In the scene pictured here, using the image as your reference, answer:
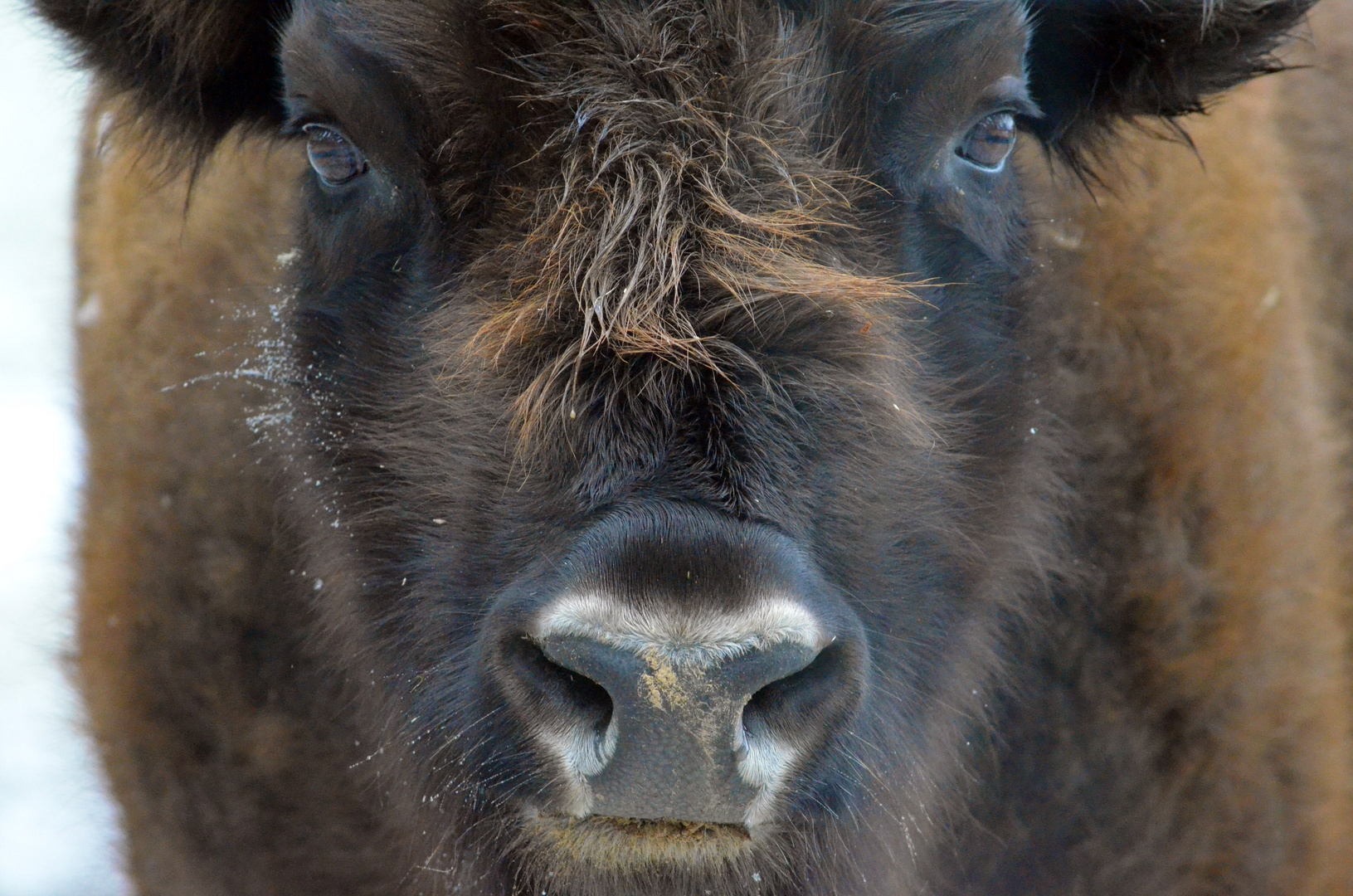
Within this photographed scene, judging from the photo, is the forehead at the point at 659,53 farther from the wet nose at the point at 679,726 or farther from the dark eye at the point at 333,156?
the wet nose at the point at 679,726

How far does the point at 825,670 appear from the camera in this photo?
1655 mm

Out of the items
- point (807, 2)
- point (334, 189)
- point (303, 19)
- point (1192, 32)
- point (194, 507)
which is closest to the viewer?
point (807, 2)

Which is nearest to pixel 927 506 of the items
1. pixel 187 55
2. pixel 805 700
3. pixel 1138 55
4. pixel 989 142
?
pixel 805 700

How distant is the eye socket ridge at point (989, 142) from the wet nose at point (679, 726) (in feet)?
3.62

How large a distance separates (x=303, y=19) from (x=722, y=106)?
780 millimetres

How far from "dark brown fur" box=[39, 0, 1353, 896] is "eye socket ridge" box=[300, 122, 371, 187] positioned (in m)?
0.25

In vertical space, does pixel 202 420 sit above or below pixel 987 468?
below

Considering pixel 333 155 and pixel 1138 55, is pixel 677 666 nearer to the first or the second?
pixel 333 155

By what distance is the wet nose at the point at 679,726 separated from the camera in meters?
1.50

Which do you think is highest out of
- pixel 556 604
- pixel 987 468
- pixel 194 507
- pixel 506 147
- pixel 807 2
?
pixel 807 2

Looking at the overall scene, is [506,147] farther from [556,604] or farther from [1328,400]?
[1328,400]

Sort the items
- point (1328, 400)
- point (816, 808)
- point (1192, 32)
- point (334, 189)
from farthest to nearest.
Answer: point (1328, 400) → point (1192, 32) → point (334, 189) → point (816, 808)

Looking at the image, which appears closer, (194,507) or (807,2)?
(807,2)

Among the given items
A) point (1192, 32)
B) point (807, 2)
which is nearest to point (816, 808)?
point (807, 2)
